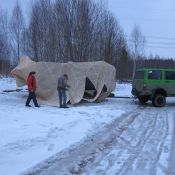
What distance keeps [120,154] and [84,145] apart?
1273 millimetres

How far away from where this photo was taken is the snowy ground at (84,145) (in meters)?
8.03

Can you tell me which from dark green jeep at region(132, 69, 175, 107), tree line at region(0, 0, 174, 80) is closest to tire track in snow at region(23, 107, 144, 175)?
dark green jeep at region(132, 69, 175, 107)

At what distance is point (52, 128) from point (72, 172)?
4.76 meters

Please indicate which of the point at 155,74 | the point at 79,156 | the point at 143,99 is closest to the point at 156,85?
the point at 155,74

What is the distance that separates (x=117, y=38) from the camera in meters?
47.3

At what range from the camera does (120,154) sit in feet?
31.0

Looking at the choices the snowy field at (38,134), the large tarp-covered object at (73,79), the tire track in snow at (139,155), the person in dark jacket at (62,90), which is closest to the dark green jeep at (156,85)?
the large tarp-covered object at (73,79)

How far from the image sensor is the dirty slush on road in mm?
7902

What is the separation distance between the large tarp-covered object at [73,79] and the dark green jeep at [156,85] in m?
2.53

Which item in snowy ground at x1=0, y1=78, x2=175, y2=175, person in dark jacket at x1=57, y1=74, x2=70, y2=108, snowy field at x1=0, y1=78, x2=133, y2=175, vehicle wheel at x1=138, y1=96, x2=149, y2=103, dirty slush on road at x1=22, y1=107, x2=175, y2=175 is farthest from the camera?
vehicle wheel at x1=138, y1=96, x2=149, y2=103

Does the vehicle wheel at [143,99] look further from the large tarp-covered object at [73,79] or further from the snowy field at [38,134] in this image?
the snowy field at [38,134]

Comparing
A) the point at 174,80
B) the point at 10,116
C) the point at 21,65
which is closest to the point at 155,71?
the point at 174,80

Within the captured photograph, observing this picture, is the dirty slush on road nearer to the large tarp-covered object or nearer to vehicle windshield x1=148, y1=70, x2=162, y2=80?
vehicle windshield x1=148, y1=70, x2=162, y2=80

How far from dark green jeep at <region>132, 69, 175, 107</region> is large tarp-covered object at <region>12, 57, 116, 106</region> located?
8.31ft
